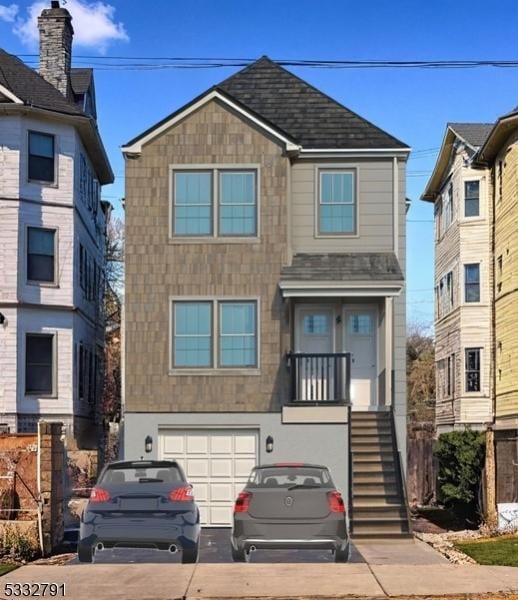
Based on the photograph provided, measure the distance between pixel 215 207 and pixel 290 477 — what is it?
843cm

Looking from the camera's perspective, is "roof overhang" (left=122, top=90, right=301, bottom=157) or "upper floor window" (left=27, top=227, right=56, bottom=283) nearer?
"roof overhang" (left=122, top=90, right=301, bottom=157)

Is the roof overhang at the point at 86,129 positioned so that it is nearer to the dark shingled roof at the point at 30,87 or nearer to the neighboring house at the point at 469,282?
the dark shingled roof at the point at 30,87

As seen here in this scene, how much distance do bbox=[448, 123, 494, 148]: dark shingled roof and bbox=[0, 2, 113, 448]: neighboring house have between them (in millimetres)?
13504

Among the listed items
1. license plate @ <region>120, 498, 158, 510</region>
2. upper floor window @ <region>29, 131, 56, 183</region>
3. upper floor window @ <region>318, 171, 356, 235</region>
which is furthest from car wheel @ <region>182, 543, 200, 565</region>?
upper floor window @ <region>29, 131, 56, 183</region>

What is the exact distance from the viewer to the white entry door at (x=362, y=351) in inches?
881

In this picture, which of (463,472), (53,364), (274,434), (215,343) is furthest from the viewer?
(53,364)

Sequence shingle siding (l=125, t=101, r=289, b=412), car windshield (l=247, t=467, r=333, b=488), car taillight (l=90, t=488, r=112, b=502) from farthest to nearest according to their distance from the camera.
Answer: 1. shingle siding (l=125, t=101, r=289, b=412)
2. car windshield (l=247, t=467, r=333, b=488)
3. car taillight (l=90, t=488, r=112, b=502)

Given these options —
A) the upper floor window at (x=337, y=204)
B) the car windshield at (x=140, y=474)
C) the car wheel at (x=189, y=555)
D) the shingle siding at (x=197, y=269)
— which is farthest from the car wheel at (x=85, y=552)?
the upper floor window at (x=337, y=204)

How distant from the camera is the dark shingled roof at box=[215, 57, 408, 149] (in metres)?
22.4

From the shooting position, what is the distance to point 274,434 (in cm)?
2106

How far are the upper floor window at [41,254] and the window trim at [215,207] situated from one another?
5.37 m

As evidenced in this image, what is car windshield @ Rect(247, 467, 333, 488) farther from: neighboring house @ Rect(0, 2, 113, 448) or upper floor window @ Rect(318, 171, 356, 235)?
neighboring house @ Rect(0, 2, 113, 448)

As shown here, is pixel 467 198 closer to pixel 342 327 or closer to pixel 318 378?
pixel 342 327

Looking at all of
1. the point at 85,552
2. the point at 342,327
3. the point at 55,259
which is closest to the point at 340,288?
the point at 342,327
